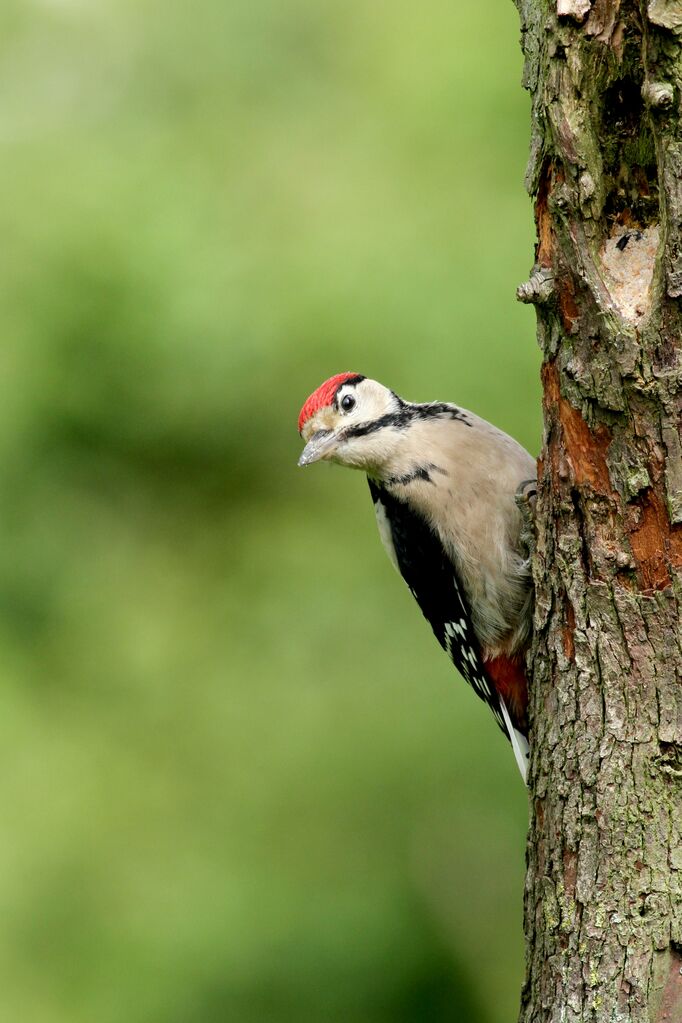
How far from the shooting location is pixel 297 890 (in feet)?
20.1

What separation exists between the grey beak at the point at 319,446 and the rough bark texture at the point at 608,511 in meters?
1.19

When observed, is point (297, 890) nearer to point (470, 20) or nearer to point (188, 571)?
point (188, 571)

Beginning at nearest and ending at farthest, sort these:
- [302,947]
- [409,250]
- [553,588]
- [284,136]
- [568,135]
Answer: [568,135] < [553,588] < [302,947] < [409,250] < [284,136]

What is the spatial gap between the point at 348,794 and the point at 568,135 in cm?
447

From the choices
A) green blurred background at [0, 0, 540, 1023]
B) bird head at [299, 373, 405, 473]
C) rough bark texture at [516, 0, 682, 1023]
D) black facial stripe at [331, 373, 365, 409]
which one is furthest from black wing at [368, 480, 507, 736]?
green blurred background at [0, 0, 540, 1023]

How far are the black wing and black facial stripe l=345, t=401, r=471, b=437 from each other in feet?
0.73

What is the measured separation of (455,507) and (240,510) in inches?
141

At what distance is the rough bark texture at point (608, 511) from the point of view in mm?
2664

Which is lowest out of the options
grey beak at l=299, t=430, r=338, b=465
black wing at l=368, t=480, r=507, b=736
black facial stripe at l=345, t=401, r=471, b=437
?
black wing at l=368, t=480, r=507, b=736

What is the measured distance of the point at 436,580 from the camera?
4137 mm

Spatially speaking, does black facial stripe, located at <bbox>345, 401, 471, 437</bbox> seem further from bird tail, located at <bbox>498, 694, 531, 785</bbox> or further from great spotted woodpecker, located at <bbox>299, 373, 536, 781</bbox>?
bird tail, located at <bbox>498, 694, 531, 785</bbox>

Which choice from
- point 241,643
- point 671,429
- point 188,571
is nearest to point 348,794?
point 241,643

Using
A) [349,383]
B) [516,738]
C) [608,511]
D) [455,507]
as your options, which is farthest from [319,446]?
[608,511]

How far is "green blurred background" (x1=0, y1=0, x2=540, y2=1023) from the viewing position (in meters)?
6.12
